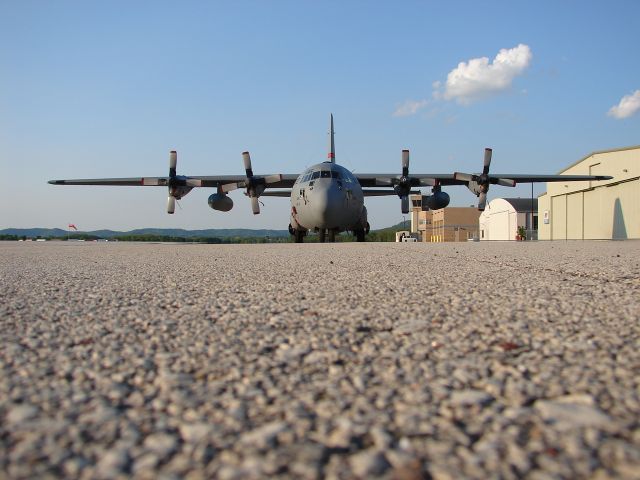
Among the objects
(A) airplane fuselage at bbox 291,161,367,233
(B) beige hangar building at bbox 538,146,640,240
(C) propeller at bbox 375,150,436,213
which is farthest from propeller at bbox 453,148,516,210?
(B) beige hangar building at bbox 538,146,640,240

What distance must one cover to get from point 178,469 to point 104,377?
0.64 m

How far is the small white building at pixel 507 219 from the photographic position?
4650cm

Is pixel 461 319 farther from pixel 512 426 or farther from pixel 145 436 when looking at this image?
pixel 145 436

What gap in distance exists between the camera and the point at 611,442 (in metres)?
0.99

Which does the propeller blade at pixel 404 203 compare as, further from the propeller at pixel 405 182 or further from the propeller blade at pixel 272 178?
the propeller blade at pixel 272 178

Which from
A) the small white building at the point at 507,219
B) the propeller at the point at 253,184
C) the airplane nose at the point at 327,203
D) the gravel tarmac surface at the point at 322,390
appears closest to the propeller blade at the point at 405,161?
the propeller at the point at 253,184

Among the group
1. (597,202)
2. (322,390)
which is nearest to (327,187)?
(322,390)

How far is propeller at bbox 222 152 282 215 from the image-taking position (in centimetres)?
2175

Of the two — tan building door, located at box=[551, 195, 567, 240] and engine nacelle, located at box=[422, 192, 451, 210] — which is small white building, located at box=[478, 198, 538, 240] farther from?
engine nacelle, located at box=[422, 192, 451, 210]

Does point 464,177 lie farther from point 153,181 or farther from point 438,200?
point 153,181

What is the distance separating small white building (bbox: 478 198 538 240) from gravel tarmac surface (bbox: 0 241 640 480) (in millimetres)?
44248

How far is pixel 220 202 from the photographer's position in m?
21.3

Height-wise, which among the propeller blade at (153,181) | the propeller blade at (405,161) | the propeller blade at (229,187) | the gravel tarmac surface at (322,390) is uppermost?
the propeller blade at (405,161)

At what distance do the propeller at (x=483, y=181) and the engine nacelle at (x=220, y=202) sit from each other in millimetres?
10256
